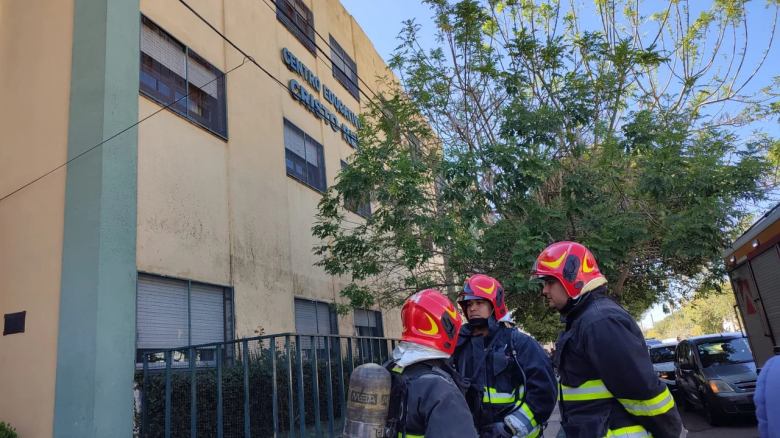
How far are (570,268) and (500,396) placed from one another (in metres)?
1.20

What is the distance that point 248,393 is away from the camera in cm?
652

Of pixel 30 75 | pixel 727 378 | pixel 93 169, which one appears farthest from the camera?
pixel 727 378

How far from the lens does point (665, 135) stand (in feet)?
32.0

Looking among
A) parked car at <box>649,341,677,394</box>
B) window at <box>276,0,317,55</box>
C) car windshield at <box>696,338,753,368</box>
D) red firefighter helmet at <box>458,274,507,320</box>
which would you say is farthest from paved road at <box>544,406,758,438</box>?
window at <box>276,0,317,55</box>

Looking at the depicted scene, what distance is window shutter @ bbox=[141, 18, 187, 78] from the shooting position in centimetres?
899

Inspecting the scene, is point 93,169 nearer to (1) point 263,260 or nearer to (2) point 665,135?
(1) point 263,260

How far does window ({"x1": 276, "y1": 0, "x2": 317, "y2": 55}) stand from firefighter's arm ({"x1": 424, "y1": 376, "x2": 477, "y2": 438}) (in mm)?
12237

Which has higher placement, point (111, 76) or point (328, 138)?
point (328, 138)

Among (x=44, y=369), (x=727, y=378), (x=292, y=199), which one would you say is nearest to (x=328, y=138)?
(x=292, y=199)

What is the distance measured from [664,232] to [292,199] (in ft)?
24.7

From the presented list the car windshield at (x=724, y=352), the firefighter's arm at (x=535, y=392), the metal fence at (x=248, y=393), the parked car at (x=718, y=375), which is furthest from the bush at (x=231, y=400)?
the car windshield at (x=724, y=352)

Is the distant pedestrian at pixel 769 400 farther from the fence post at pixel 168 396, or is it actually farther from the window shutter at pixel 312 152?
the window shutter at pixel 312 152

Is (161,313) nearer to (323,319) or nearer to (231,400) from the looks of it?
(231,400)

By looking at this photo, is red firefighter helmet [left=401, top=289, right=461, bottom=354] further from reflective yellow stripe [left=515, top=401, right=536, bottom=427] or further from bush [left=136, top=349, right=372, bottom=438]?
bush [left=136, top=349, right=372, bottom=438]
